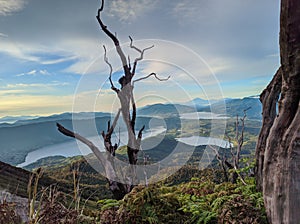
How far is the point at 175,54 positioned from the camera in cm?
387

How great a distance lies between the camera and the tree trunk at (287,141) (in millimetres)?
1558

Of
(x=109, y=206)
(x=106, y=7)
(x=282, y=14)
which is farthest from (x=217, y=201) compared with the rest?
(x=106, y=7)

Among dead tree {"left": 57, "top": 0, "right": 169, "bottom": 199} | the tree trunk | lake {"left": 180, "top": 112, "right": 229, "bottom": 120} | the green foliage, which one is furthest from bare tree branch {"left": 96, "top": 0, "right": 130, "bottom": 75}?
the tree trunk

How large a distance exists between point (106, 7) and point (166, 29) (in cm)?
110

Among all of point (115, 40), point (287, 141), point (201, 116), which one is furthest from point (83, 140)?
point (287, 141)

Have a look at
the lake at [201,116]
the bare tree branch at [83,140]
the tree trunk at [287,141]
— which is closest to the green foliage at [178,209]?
the tree trunk at [287,141]

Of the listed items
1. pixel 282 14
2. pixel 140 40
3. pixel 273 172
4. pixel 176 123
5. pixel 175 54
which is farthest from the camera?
pixel 140 40

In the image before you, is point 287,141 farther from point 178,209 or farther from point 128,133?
point 128,133

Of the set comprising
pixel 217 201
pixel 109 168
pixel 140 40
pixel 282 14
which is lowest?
pixel 109 168

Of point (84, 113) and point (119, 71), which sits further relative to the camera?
point (119, 71)

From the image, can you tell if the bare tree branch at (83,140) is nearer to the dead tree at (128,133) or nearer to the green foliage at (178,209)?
the dead tree at (128,133)

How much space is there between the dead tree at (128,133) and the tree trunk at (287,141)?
291 cm

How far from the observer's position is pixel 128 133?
4.64 metres

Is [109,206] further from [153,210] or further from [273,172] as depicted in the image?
[273,172]
